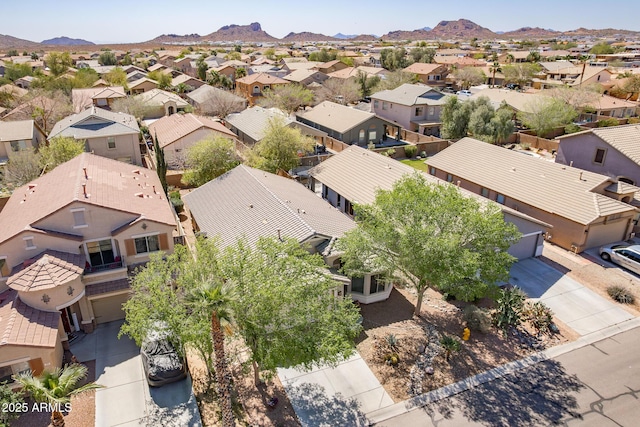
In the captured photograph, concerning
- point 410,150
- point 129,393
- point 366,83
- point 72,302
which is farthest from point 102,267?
point 366,83

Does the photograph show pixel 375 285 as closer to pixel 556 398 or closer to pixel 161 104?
pixel 556 398

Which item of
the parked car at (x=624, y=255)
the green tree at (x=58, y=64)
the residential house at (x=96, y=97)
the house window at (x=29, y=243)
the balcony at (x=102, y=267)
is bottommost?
the parked car at (x=624, y=255)

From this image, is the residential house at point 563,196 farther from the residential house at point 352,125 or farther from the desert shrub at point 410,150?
the residential house at point 352,125

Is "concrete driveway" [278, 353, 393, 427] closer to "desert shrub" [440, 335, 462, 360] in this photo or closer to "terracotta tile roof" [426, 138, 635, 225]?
"desert shrub" [440, 335, 462, 360]

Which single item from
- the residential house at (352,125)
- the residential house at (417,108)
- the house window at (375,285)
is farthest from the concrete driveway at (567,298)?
the residential house at (417,108)

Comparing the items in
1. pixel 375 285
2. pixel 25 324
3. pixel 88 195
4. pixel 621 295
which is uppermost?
pixel 88 195

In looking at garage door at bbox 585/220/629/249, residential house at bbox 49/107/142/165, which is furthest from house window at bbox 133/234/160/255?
garage door at bbox 585/220/629/249

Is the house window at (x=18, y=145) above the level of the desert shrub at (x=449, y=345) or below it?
above
